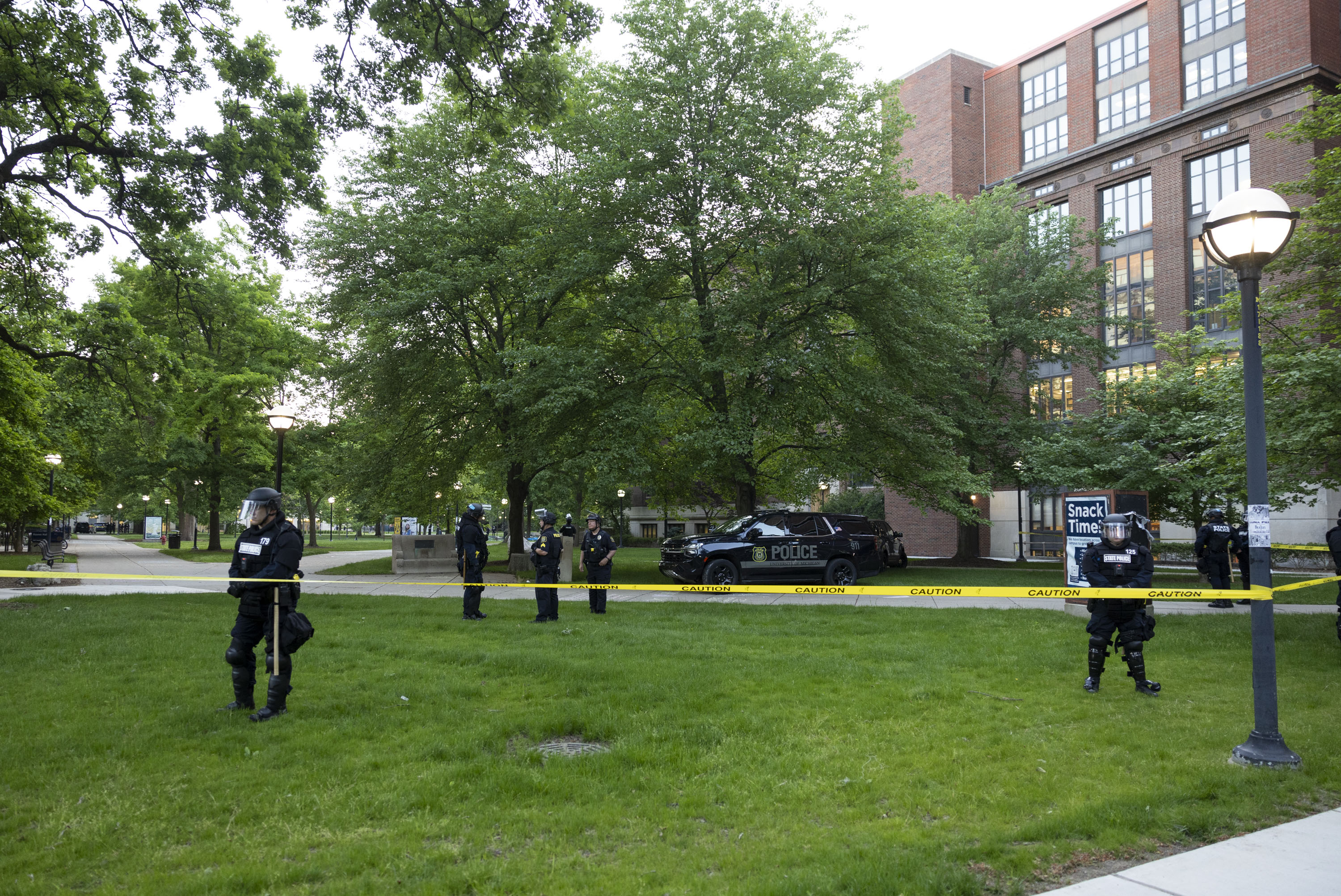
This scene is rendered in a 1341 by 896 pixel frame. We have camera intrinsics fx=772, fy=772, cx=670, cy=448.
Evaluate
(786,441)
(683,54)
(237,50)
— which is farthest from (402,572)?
(683,54)

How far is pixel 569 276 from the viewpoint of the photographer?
1908cm

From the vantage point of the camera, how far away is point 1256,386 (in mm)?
5984

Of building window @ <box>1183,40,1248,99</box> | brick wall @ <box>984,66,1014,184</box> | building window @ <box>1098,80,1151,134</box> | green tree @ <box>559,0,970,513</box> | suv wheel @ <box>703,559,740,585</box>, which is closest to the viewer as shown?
suv wheel @ <box>703,559,740,585</box>

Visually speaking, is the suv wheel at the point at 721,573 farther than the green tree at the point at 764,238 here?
No

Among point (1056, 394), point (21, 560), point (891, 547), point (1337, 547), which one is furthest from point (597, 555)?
point (1056, 394)

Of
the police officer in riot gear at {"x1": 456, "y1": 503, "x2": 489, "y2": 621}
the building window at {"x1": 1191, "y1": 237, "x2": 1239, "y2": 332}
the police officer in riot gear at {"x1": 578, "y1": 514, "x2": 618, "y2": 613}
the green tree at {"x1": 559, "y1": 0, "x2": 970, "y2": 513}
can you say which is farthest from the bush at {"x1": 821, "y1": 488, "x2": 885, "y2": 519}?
the police officer in riot gear at {"x1": 456, "y1": 503, "x2": 489, "y2": 621}

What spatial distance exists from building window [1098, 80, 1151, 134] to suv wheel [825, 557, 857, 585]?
106 ft

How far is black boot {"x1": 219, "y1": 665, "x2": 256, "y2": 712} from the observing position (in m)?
6.79

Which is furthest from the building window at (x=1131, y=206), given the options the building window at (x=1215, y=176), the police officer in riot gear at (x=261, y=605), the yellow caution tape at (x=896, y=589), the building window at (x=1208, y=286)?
the police officer in riot gear at (x=261, y=605)

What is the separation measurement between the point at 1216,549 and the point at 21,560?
35058mm

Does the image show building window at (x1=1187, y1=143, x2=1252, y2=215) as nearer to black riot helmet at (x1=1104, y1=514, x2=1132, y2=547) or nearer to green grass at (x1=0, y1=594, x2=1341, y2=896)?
green grass at (x1=0, y1=594, x2=1341, y2=896)

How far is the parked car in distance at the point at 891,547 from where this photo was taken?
24109 millimetres

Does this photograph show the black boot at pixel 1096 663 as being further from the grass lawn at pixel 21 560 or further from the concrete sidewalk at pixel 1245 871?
the grass lawn at pixel 21 560

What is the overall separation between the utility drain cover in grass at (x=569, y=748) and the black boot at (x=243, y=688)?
2803 millimetres
